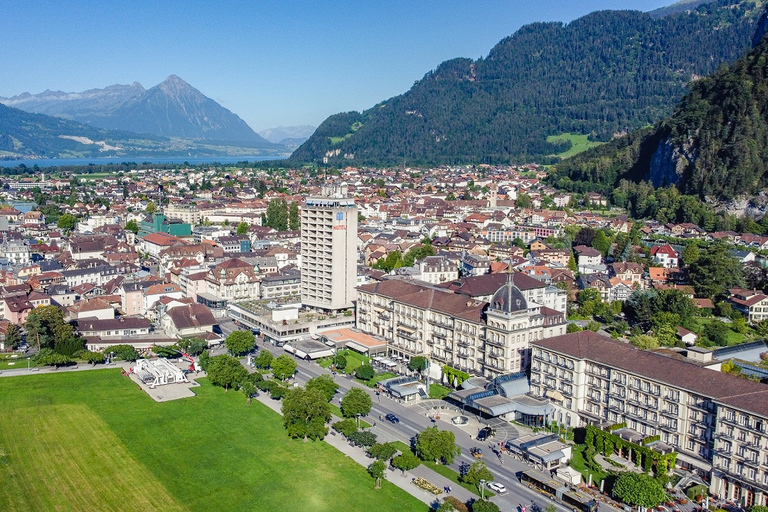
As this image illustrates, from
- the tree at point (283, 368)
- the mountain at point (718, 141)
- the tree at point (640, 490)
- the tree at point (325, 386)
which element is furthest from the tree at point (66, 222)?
the tree at point (640, 490)

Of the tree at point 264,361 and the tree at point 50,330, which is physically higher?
the tree at point 50,330

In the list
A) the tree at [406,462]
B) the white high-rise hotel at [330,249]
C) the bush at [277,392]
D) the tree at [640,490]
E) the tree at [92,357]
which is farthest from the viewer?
the white high-rise hotel at [330,249]

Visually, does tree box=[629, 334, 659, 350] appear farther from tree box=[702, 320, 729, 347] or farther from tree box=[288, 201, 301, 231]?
tree box=[288, 201, 301, 231]

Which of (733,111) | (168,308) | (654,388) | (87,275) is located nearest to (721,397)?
(654,388)

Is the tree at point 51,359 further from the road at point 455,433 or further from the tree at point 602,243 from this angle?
the tree at point 602,243

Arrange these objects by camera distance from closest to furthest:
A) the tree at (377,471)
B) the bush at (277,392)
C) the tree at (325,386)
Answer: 1. the tree at (377,471)
2. the tree at (325,386)
3. the bush at (277,392)

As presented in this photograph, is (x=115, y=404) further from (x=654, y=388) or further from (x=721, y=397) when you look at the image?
(x=721, y=397)

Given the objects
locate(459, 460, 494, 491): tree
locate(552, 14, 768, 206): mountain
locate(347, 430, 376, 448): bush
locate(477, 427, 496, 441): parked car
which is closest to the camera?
locate(459, 460, 494, 491): tree

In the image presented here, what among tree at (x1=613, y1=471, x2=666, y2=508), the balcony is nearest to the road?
tree at (x1=613, y1=471, x2=666, y2=508)
